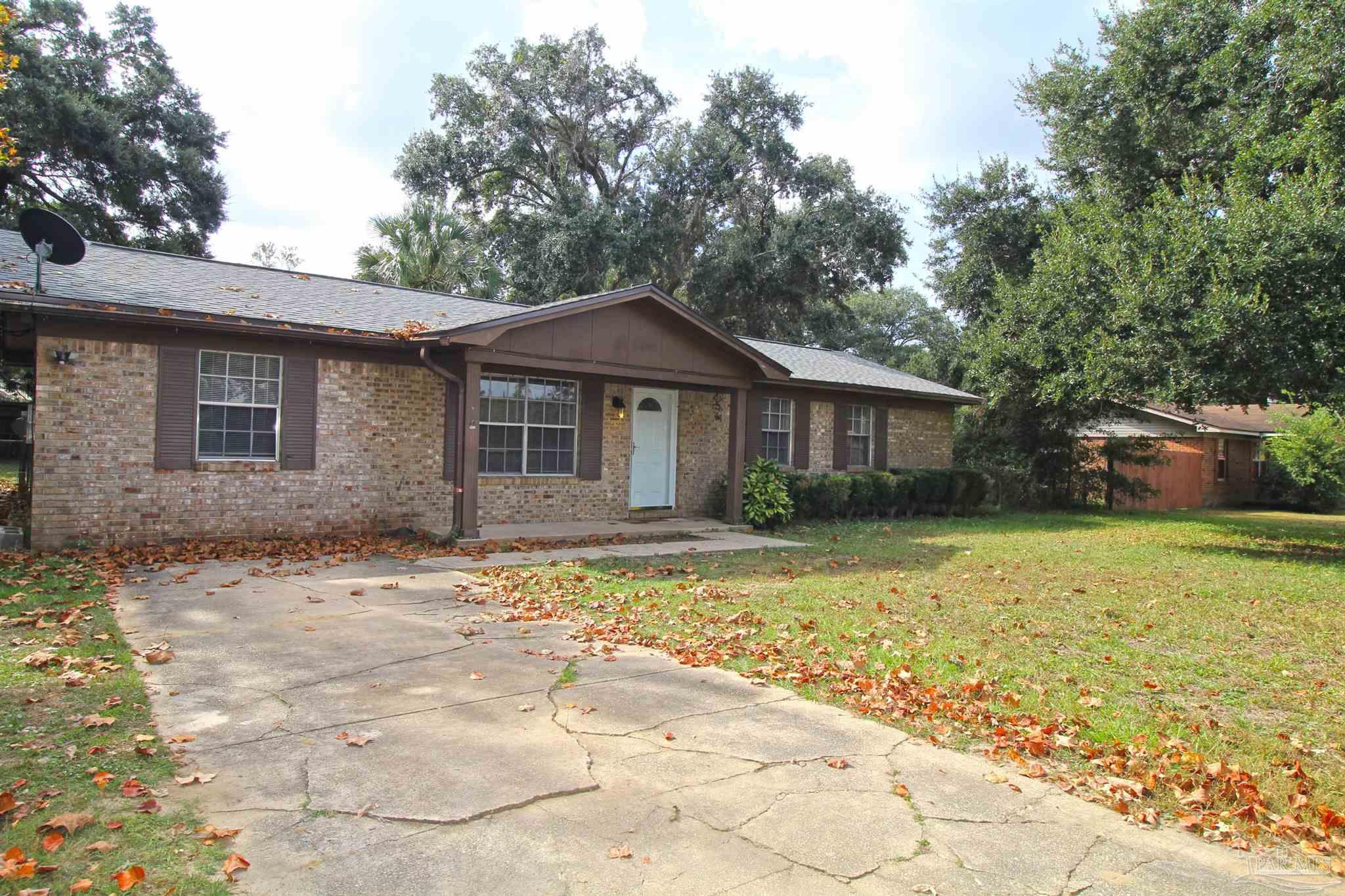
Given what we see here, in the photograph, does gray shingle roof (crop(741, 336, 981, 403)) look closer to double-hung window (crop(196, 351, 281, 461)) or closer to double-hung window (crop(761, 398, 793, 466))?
double-hung window (crop(761, 398, 793, 466))

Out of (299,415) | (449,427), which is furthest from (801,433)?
(299,415)

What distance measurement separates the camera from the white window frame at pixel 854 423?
18.4 meters

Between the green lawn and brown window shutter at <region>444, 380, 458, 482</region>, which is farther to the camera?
brown window shutter at <region>444, 380, 458, 482</region>

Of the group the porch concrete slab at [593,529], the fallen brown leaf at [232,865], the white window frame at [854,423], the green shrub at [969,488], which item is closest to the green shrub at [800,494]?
the porch concrete slab at [593,529]

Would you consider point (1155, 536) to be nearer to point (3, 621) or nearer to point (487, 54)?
point (3, 621)

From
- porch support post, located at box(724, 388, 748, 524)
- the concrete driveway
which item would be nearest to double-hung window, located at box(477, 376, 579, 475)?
porch support post, located at box(724, 388, 748, 524)

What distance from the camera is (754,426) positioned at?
16.5 meters

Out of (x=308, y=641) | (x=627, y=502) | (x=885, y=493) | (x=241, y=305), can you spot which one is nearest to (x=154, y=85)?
(x=241, y=305)

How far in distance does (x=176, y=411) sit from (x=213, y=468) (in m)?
0.84

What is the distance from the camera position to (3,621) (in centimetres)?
622

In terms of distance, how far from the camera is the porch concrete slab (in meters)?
11.9

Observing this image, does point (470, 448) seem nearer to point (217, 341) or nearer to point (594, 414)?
point (594, 414)

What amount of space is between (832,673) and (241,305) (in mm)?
9034

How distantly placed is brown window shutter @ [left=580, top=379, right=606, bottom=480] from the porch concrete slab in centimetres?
90
